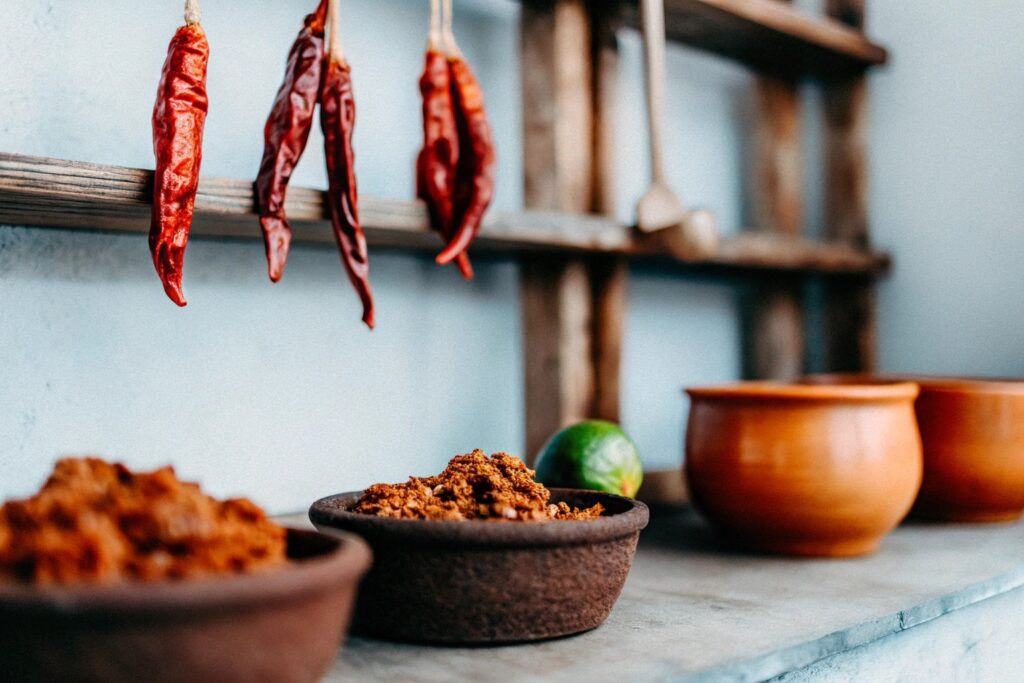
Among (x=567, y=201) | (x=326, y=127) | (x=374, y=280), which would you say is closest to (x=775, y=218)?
(x=567, y=201)

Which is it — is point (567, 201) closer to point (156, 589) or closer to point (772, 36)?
point (772, 36)

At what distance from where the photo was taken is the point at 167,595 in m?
0.58

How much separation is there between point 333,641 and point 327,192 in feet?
2.25

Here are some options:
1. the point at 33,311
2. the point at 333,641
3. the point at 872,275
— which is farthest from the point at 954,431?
the point at 33,311

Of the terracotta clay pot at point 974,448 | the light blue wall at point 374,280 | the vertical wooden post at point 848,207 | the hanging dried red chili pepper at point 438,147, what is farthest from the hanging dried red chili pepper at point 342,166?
the vertical wooden post at point 848,207

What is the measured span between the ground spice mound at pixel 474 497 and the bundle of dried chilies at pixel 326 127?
29 centimetres

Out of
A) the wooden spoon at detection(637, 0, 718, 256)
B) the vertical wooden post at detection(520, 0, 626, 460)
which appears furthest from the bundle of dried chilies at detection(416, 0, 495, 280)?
the wooden spoon at detection(637, 0, 718, 256)

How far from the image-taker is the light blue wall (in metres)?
1.29

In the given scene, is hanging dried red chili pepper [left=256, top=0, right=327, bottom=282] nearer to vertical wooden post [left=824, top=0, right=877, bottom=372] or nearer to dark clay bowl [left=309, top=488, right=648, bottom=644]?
dark clay bowl [left=309, top=488, right=648, bottom=644]

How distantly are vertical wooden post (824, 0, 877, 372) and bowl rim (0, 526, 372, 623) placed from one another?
1.75m

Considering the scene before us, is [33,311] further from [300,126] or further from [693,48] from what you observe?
[693,48]

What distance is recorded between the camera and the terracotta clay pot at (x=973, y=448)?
1556 mm

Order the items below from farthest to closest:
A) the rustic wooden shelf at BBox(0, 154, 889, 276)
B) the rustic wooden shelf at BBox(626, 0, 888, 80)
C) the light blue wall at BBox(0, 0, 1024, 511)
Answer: the rustic wooden shelf at BBox(626, 0, 888, 80) → the light blue wall at BBox(0, 0, 1024, 511) → the rustic wooden shelf at BBox(0, 154, 889, 276)

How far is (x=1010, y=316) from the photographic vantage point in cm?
193
